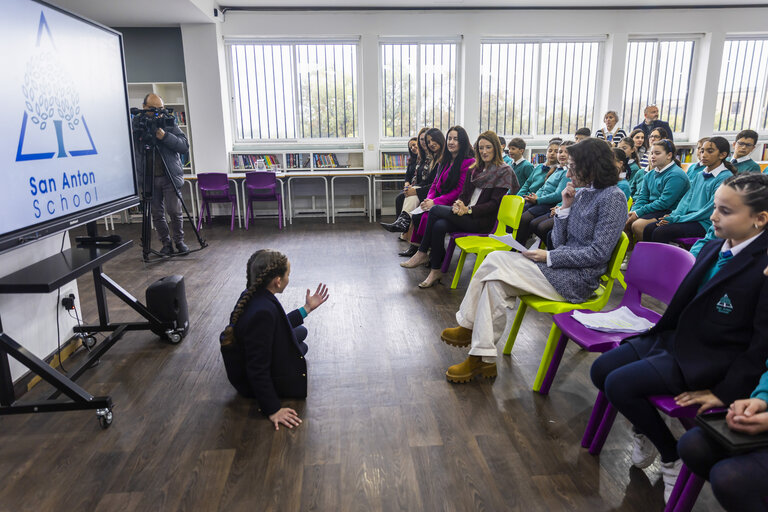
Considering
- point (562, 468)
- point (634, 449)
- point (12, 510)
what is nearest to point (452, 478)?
point (562, 468)

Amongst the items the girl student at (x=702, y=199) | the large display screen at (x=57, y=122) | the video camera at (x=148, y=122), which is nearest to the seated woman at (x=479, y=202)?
the girl student at (x=702, y=199)

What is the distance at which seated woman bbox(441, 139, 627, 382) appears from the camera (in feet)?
7.98

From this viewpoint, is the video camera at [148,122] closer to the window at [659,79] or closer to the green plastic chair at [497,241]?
the green plastic chair at [497,241]

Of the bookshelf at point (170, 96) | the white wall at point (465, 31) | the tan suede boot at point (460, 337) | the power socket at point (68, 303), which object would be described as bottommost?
the tan suede boot at point (460, 337)

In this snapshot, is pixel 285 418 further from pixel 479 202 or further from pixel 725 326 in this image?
pixel 479 202

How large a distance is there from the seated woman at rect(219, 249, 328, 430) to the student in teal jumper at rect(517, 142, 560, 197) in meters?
3.72

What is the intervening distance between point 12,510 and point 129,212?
6.94m

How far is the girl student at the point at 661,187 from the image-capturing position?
14.2ft

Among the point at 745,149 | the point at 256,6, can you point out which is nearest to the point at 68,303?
the point at 745,149

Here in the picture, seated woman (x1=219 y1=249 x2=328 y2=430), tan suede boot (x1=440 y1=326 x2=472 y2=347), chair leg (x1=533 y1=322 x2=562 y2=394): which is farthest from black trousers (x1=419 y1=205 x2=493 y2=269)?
seated woman (x1=219 y1=249 x2=328 y2=430)

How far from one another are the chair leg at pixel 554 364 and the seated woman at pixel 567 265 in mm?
228

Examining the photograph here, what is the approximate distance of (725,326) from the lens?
1.56m

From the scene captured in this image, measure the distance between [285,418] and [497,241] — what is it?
2.29 meters

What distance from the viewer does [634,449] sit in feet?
6.38
